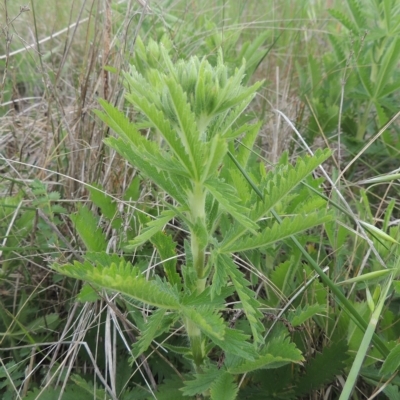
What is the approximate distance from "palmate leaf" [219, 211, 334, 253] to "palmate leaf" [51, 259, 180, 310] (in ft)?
0.46

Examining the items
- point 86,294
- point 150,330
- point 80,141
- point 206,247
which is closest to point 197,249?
point 206,247

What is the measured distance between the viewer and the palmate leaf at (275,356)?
2.87 feet

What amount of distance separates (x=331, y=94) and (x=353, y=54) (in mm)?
170

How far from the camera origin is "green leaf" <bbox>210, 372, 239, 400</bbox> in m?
0.91

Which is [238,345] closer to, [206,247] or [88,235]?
[206,247]

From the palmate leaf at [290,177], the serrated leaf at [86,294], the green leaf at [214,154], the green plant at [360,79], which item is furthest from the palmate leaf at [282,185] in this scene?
the green plant at [360,79]

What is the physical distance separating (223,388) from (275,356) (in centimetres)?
12

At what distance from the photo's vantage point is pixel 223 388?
3.08 feet

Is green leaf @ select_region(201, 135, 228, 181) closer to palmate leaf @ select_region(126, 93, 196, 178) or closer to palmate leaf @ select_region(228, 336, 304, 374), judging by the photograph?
palmate leaf @ select_region(126, 93, 196, 178)

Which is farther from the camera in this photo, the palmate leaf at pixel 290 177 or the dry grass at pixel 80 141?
the dry grass at pixel 80 141

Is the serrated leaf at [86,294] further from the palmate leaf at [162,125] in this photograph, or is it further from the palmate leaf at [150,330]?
the palmate leaf at [162,125]

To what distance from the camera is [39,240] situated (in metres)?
1.50

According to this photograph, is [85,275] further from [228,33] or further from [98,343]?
[228,33]

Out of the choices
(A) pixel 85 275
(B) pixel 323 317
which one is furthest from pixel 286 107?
(A) pixel 85 275
